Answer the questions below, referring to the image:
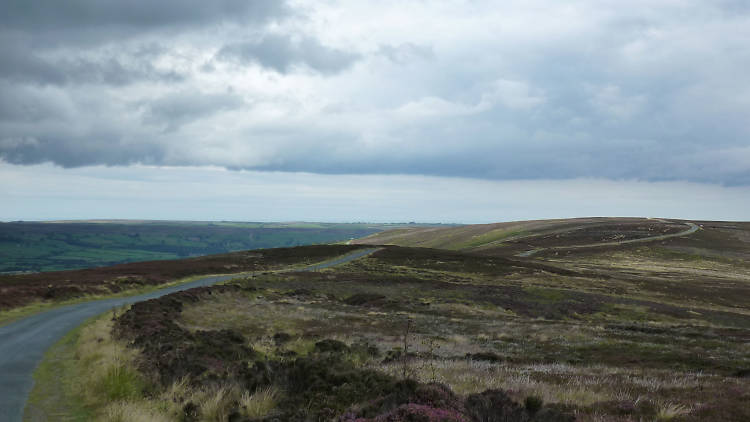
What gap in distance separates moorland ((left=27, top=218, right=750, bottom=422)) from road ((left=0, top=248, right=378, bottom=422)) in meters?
0.68

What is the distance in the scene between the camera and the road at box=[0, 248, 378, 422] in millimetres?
10950

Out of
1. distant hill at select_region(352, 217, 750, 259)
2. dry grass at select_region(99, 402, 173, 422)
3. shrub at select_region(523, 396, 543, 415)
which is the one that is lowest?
distant hill at select_region(352, 217, 750, 259)

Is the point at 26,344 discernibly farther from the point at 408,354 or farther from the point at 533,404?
the point at 533,404

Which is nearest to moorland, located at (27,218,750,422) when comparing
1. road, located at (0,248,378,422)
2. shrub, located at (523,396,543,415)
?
shrub, located at (523,396,543,415)

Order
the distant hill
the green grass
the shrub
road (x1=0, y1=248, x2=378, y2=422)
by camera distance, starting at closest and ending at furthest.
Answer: the shrub
the green grass
road (x1=0, y1=248, x2=378, y2=422)
the distant hill

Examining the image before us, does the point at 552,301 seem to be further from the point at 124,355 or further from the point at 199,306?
the point at 124,355

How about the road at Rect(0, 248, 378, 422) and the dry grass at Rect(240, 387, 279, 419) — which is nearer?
the dry grass at Rect(240, 387, 279, 419)

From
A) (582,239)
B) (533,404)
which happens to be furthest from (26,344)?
(582,239)

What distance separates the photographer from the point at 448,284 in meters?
55.7

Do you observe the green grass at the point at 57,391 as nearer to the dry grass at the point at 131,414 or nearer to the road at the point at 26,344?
the road at the point at 26,344

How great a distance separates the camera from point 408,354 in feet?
59.9

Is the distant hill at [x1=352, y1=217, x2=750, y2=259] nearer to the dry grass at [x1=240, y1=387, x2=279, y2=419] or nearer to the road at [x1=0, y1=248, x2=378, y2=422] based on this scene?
the road at [x1=0, y1=248, x2=378, y2=422]

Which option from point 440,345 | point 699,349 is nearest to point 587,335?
point 699,349

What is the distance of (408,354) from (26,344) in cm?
1591
